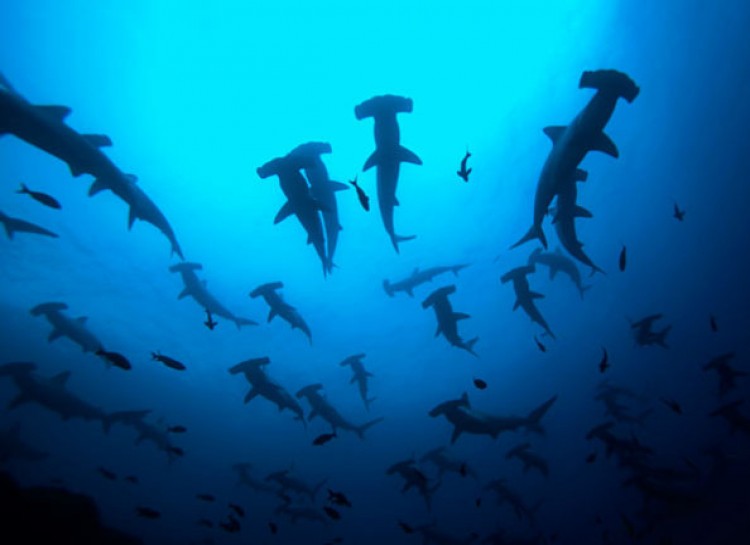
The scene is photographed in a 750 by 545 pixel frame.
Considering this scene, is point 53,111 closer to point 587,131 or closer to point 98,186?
point 98,186

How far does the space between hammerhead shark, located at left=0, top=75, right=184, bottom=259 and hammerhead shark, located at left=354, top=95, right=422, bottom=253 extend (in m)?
4.57

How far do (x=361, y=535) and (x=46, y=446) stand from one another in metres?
28.3

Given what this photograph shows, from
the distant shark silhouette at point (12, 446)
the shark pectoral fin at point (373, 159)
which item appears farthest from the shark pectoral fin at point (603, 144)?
the distant shark silhouette at point (12, 446)

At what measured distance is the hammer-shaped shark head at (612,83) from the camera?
486cm

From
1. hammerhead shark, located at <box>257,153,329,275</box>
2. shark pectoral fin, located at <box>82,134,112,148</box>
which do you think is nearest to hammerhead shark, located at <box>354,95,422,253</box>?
hammerhead shark, located at <box>257,153,329,275</box>

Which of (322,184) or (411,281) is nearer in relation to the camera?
(322,184)

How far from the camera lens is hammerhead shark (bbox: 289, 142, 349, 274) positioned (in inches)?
299

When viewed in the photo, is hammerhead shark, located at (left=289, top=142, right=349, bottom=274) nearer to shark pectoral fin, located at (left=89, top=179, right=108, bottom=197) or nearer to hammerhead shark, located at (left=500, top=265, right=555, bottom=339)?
shark pectoral fin, located at (left=89, top=179, right=108, bottom=197)

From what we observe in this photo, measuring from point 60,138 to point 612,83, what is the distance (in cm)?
799

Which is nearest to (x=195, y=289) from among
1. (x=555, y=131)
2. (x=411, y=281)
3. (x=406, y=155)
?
(x=411, y=281)

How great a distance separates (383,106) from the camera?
7406 mm

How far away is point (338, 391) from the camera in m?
34.8

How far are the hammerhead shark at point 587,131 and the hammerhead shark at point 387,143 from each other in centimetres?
257

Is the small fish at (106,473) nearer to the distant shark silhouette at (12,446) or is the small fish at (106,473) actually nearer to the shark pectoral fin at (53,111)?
the shark pectoral fin at (53,111)
